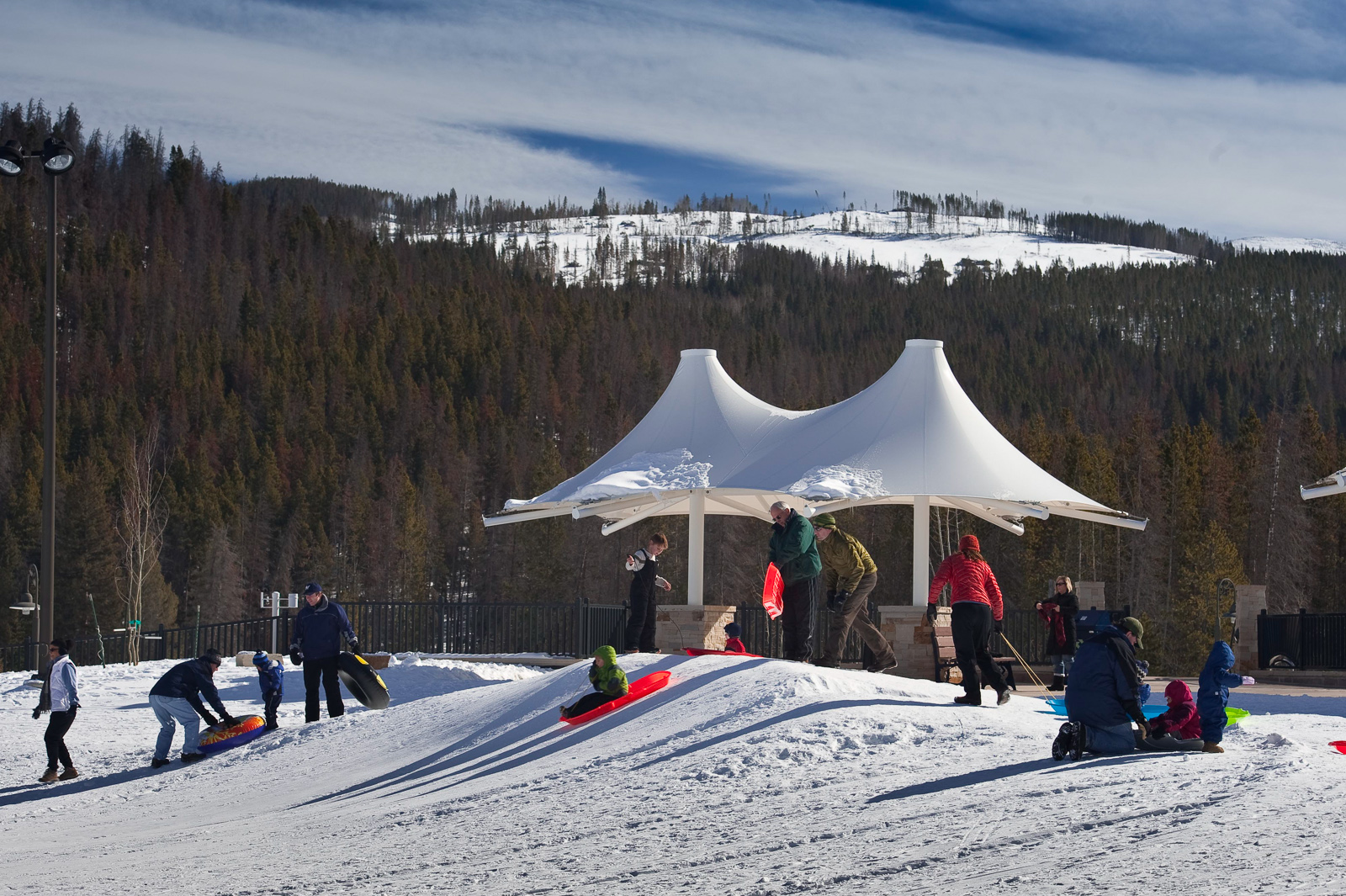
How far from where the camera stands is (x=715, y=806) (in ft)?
29.6

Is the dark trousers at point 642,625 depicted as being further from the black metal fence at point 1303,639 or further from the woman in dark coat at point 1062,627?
the black metal fence at point 1303,639

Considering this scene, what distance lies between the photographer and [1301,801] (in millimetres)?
7637

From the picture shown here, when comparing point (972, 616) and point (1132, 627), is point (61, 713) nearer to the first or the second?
point (972, 616)

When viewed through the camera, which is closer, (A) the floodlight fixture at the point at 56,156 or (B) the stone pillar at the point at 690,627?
(B) the stone pillar at the point at 690,627

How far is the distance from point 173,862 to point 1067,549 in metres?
66.3

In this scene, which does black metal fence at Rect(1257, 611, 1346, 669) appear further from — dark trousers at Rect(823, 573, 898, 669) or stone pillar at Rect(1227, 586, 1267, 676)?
dark trousers at Rect(823, 573, 898, 669)

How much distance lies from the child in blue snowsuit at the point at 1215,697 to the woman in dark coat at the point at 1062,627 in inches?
277

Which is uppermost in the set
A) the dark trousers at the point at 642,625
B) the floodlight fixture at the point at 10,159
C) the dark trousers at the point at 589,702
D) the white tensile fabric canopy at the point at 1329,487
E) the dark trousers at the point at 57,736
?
the floodlight fixture at the point at 10,159

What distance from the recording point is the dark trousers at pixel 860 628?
14031 mm


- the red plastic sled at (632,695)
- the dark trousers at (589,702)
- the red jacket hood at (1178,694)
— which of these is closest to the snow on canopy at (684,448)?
the red plastic sled at (632,695)

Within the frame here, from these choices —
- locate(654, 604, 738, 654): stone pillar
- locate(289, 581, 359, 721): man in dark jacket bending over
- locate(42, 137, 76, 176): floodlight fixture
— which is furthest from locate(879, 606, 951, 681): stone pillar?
locate(42, 137, 76, 176): floodlight fixture

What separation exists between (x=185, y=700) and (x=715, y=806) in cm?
812

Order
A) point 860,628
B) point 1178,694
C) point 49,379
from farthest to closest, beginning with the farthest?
point 49,379, point 860,628, point 1178,694

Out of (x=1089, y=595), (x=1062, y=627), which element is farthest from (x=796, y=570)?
(x=1089, y=595)
